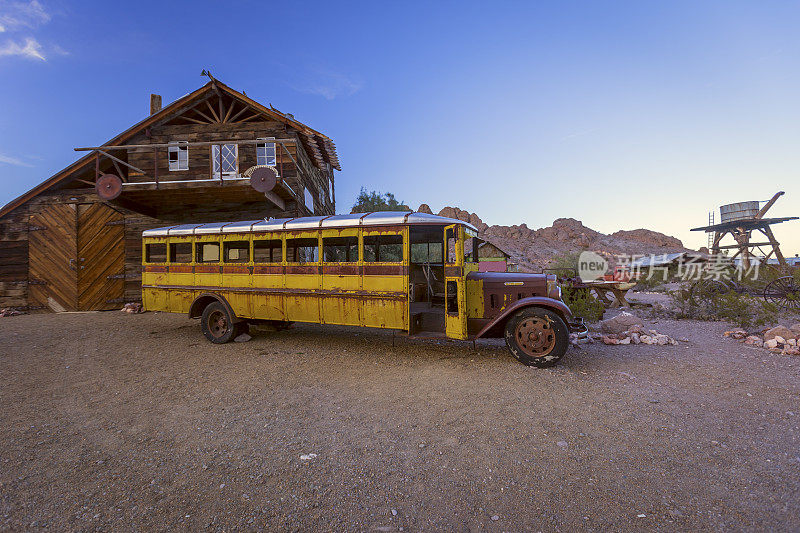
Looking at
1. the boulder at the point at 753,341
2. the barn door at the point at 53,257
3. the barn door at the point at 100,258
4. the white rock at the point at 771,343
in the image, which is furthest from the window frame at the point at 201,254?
the boulder at the point at 753,341

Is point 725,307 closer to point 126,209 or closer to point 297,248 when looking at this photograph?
point 297,248

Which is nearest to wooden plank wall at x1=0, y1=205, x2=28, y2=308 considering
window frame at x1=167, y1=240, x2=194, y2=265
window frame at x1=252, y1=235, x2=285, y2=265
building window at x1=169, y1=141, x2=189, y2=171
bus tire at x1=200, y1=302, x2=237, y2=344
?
building window at x1=169, y1=141, x2=189, y2=171

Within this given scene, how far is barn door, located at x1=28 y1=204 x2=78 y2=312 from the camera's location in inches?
512

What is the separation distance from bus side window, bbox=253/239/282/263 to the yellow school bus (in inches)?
0.9

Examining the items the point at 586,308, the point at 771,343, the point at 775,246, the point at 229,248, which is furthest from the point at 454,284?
the point at 775,246

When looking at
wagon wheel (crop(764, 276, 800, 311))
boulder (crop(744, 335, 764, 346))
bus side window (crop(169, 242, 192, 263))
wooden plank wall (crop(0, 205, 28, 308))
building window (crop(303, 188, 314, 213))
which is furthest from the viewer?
building window (crop(303, 188, 314, 213))

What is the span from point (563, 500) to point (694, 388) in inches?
144

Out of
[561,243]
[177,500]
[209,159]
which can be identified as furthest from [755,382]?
[561,243]

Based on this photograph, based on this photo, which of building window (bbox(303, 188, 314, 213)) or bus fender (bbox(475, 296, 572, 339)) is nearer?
bus fender (bbox(475, 296, 572, 339))

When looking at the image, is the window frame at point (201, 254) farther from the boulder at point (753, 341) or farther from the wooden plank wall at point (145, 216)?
the boulder at point (753, 341)

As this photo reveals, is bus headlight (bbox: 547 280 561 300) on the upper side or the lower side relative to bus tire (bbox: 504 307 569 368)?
upper

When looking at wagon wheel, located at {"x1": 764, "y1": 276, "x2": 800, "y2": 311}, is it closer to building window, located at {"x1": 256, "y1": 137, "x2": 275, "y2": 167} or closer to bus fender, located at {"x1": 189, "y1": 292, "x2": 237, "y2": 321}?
bus fender, located at {"x1": 189, "y1": 292, "x2": 237, "y2": 321}

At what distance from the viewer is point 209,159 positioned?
13.1m

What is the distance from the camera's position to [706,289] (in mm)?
10305
